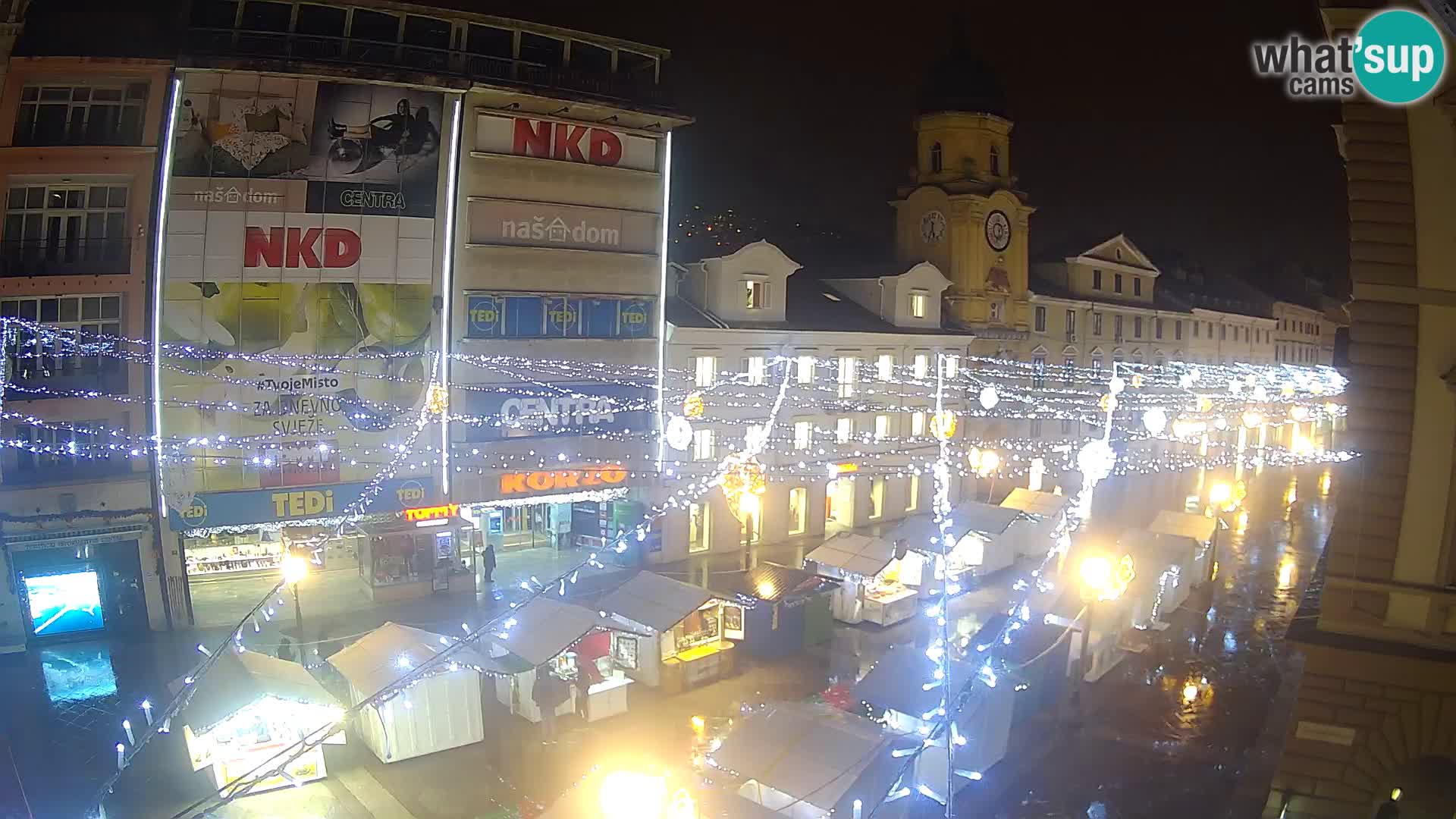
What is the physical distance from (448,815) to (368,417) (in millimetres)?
11915

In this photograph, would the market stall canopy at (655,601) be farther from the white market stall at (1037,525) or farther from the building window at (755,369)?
the white market stall at (1037,525)

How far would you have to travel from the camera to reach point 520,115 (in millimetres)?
24172

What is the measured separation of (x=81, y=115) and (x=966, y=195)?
26334 millimetres

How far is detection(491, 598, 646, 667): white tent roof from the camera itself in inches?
669

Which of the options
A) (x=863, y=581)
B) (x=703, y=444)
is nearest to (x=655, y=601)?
(x=863, y=581)

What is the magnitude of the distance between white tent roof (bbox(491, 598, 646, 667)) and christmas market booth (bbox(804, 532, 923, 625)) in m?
6.50

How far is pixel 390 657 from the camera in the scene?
52.7 ft

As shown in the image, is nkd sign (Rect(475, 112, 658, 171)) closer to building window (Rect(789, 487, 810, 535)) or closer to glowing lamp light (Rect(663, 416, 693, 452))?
glowing lamp light (Rect(663, 416, 693, 452))

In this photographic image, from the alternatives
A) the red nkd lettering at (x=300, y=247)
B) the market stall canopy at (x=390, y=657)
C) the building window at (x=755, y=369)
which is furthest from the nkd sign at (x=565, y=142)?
the market stall canopy at (x=390, y=657)

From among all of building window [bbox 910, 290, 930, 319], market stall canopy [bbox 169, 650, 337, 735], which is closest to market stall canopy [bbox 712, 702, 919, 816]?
market stall canopy [bbox 169, 650, 337, 735]

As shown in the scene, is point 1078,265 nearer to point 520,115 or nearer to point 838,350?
point 838,350

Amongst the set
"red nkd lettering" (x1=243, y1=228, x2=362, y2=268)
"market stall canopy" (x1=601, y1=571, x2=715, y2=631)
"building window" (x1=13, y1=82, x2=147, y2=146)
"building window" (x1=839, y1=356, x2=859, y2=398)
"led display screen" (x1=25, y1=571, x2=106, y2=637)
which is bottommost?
"led display screen" (x1=25, y1=571, x2=106, y2=637)

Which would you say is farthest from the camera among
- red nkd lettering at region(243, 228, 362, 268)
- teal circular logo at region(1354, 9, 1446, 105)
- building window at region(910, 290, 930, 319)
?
building window at region(910, 290, 930, 319)

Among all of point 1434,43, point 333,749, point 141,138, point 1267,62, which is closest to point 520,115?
point 141,138
